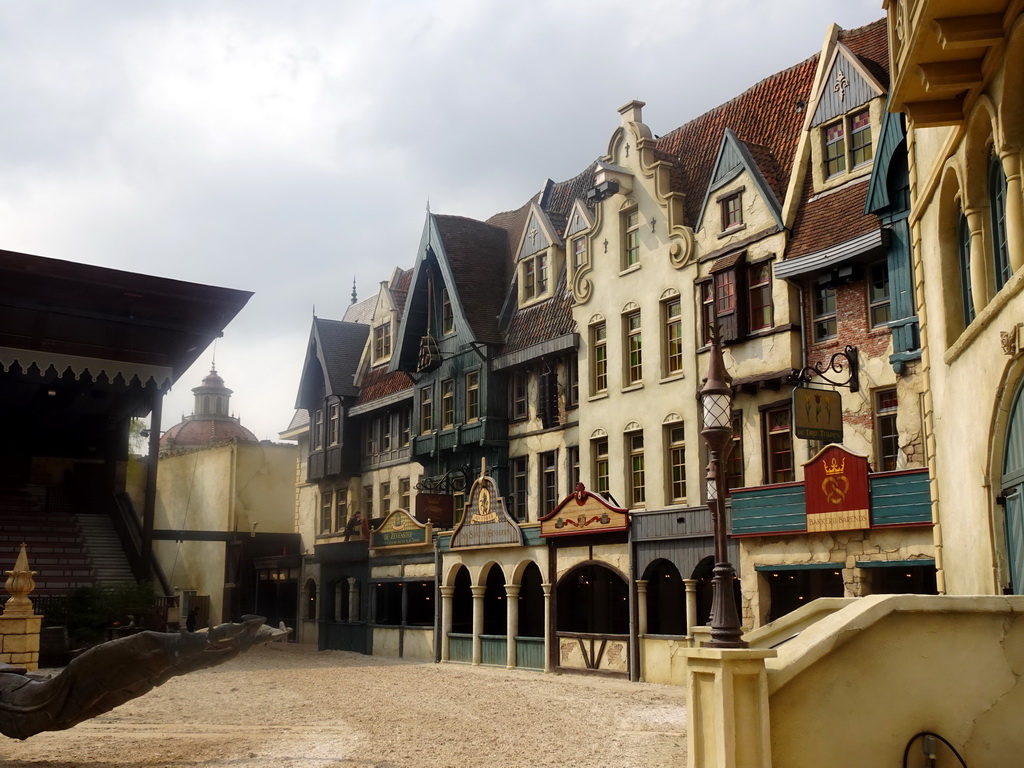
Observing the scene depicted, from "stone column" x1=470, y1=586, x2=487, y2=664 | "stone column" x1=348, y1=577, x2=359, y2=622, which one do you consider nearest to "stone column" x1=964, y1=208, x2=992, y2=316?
"stone column" x1=470, y1=586, x2=487, y2=664

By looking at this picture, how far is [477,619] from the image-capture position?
3055cm

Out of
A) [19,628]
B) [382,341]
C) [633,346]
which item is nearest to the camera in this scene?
[19,628]

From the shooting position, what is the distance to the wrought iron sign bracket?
21.5 m

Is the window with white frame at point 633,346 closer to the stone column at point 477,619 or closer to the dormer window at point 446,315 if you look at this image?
the stone column at point 477,619

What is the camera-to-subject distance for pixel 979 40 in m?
9.39

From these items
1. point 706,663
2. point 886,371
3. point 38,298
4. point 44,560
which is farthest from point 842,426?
point 44,560

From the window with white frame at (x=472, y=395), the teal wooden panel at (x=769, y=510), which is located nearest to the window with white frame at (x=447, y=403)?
the window with white frame at (x=472, y=395)

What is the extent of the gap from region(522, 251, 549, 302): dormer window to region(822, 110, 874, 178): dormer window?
10.8 metres

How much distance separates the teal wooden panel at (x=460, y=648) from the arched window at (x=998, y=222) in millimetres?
22392

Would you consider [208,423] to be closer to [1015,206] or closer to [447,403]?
[447,403]

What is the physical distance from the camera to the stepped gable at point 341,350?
4178 centimetres

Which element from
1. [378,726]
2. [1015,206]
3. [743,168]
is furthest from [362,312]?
[1015,206]

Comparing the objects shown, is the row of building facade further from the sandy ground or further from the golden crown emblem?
the sandy ground

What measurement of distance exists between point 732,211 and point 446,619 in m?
14.6
